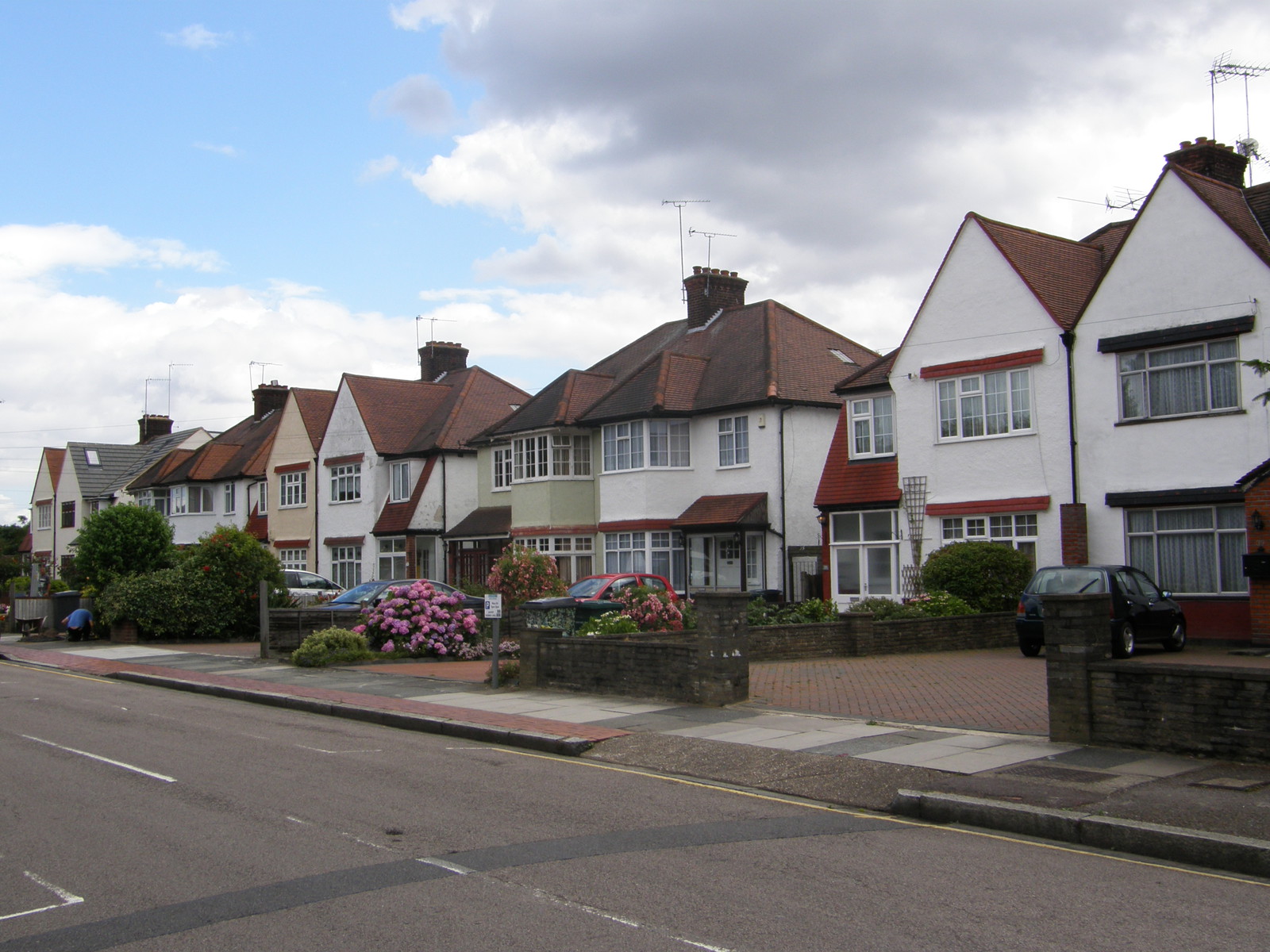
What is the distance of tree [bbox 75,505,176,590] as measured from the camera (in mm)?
30859

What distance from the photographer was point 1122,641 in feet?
59.9

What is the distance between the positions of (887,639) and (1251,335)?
911 centimetres

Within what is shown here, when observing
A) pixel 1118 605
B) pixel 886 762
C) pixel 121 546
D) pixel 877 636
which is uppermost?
pixel 121 546

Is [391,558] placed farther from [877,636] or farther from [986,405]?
[877,636]

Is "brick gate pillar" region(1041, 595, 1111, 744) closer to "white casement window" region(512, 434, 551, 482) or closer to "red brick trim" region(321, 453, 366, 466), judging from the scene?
"white casement window" region(512, 434, 551, 482)

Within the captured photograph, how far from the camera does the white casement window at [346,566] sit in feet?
146

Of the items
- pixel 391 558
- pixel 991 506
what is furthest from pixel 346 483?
pixel 991 506

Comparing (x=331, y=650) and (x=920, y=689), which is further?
(x=331, y=650)

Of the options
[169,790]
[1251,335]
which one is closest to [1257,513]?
[1251,335]

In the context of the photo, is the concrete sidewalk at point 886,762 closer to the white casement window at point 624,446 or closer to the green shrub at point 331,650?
the green shrub at point 331,650

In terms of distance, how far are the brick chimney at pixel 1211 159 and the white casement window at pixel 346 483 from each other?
101ft

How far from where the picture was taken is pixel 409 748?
12344 mm

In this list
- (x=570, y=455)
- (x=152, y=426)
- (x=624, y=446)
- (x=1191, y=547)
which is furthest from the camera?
(x=152, y=426)

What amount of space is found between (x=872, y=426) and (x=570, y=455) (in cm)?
1100
